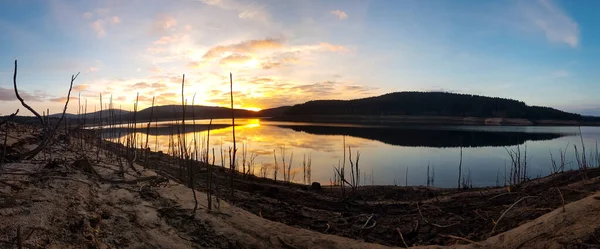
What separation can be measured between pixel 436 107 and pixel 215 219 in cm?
10665

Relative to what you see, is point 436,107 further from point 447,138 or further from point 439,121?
point 447,138

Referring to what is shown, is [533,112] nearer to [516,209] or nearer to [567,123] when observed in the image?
[567,123]

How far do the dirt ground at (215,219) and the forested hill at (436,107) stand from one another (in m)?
99.7

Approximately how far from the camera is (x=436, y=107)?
102 meters

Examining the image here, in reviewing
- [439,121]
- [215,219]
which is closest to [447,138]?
[215,219]

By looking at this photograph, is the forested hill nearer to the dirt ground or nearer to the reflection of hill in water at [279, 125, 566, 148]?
the reflection of hill in water at [279, 125, 566, 148]

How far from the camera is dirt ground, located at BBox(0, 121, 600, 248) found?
335 centimetres

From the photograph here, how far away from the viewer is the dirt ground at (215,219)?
3.35 meters

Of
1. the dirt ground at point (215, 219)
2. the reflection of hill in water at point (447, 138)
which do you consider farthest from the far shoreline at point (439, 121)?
Result: the dirt ground at point (215, 219)

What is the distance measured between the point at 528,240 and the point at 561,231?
420 mm

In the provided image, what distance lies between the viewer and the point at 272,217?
612cm

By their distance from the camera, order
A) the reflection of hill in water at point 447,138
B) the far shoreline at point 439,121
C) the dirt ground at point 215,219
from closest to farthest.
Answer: the dirt ground at point 215,219 < the reflection of hill in water at point 447,138 < the far shoreline at point 439,121

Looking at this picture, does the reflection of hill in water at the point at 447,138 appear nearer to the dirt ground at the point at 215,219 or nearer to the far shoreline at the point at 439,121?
the dirt ground at the point at 215,219

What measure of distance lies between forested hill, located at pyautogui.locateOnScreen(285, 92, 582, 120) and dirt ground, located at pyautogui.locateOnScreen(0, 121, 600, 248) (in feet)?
327
